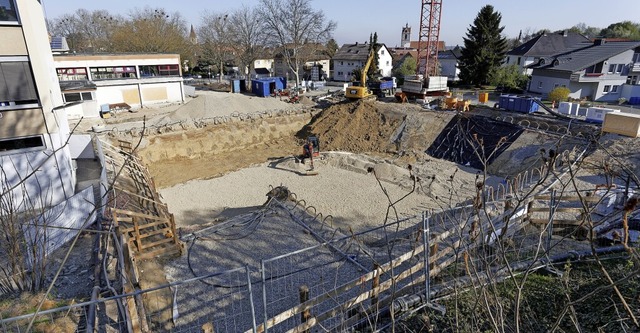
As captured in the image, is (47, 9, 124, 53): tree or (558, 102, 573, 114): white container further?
(47, 9, 124, 53): tree

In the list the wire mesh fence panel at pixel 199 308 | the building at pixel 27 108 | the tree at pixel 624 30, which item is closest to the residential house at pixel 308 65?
the building at pixel 27 108

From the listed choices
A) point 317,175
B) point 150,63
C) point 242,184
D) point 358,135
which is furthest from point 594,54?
point 150,63

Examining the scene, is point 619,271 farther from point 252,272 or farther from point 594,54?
point 594,54

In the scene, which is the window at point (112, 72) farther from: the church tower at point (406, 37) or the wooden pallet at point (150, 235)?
the church tower at point (406, 37)

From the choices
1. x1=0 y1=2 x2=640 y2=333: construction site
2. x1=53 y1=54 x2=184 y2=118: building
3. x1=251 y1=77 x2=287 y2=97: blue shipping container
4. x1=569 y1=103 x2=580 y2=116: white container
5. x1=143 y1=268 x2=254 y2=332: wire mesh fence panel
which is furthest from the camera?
x1=251 y1=77 x2=287 y2=97: blue shipping container

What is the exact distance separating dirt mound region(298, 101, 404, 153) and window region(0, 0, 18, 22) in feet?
60.9

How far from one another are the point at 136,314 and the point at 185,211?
11.1 m

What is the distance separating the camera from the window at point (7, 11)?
12.1 meters

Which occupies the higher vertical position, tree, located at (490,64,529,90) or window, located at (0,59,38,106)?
window, located at (0,59,38,106)

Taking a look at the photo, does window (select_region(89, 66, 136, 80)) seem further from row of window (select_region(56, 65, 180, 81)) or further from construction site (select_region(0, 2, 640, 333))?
construction site (select_region(0, 2, 640, 333))

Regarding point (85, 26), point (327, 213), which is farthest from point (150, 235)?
point (85, 26)

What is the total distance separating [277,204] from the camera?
49.6 feet

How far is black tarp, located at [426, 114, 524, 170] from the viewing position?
2286 cm

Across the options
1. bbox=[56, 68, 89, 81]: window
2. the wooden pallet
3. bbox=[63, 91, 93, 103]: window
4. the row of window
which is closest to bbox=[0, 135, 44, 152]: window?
the wooden pallet
